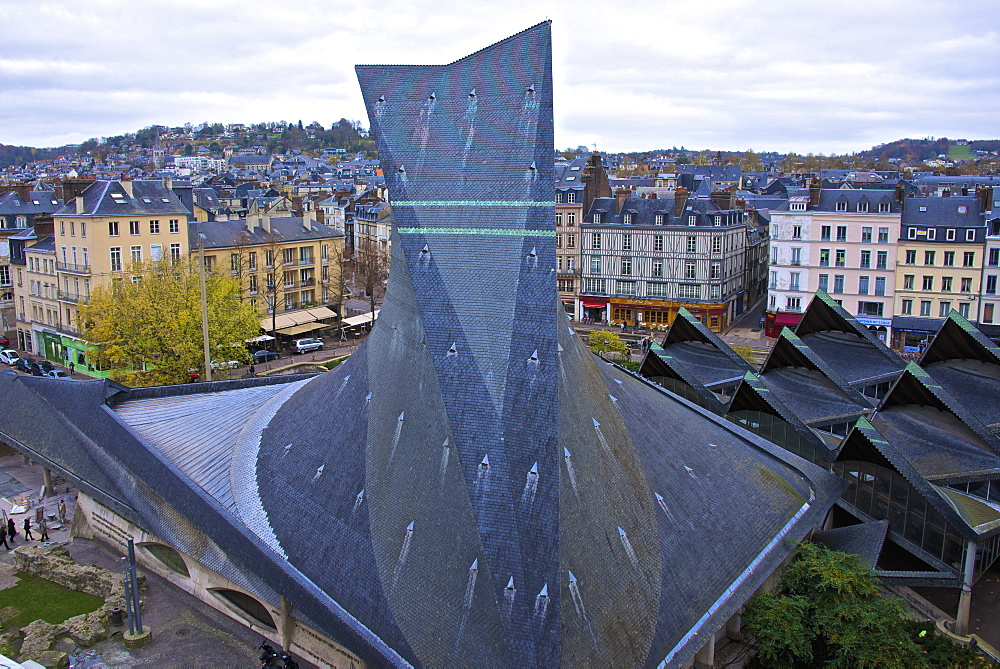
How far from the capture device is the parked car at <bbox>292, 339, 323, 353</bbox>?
6644 centimetres

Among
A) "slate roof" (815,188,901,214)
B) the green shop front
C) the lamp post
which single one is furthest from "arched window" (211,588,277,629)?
"slate roof" (815,188,901,214)

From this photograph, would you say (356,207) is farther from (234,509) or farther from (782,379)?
(234,509)

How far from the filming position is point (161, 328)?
46.2m

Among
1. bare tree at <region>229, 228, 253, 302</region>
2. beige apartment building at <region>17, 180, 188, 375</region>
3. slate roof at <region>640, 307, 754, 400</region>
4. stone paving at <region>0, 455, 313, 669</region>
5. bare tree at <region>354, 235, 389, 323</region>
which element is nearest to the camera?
stone paving at <region>0, 455, 313, 669</region>

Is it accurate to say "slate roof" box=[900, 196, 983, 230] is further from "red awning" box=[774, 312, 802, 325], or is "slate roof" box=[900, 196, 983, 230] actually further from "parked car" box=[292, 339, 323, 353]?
"parked car" box=[292, 339, 323, 353]

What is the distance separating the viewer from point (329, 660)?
24.7 m

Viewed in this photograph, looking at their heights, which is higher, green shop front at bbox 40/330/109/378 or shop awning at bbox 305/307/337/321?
shop awning at bbox 305/307/337/321

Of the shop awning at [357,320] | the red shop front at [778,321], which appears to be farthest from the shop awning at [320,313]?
the red shop front at [778,321]

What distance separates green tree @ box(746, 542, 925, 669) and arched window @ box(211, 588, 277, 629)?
49.1 feet

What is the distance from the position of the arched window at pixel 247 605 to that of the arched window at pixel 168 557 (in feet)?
7.22

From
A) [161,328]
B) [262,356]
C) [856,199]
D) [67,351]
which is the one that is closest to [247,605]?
[161,328]

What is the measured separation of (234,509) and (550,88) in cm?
1772

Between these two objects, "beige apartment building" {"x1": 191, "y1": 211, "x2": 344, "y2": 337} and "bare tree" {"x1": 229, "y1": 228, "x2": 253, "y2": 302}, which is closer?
"bare tree" {"x1": 229, "y1": 228, "x2": 253, "y2": 302}

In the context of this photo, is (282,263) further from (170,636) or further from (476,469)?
(476,469)
